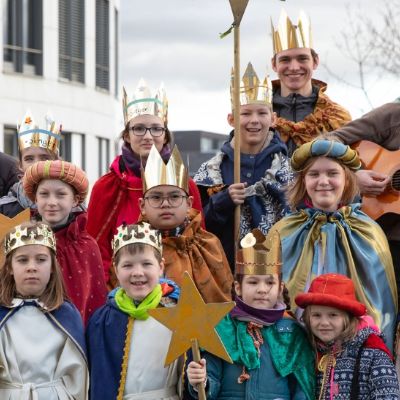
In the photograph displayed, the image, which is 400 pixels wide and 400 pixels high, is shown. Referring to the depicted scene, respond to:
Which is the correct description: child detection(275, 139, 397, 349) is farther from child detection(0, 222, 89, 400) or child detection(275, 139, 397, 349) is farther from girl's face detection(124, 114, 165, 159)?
child detection(0, 222, 89, 400)

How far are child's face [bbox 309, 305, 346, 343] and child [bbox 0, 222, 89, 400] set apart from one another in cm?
122

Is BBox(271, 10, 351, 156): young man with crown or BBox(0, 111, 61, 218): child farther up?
BBox(271, 10, 351, 156): young man with crown

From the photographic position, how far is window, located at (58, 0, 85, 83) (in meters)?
27.9

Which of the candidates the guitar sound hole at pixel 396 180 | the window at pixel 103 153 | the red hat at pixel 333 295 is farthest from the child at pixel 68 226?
the window at pixel 103 153

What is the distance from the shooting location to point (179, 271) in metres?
6.84

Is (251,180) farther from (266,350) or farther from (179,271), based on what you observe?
(266,350)

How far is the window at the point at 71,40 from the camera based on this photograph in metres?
27.9

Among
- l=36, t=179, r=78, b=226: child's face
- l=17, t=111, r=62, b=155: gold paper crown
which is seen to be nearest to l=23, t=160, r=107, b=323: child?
l=36, t=179, r=78, b=226: child's face

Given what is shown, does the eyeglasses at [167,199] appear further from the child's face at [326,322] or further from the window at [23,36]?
the window at [23,36]

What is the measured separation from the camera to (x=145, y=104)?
25.0ft

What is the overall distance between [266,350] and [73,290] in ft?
4.18

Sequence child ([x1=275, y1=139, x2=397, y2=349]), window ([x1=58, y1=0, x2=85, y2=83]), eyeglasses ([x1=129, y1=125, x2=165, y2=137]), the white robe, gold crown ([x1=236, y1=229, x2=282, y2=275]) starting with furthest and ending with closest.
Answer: window ([x1=58, y1=0, x2=85, y2=83]) < eyeglasses ([x1=129, y1=125, x2=165, y2=137]) < child ([x1=275, y1=139, x2=397, y2=349]) < gold crown ([x1=236, y1=229, x2=282, y2=275]) < the white robe

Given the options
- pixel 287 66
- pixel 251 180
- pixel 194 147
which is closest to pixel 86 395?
pixel 251 180

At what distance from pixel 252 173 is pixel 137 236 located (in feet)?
5.26
